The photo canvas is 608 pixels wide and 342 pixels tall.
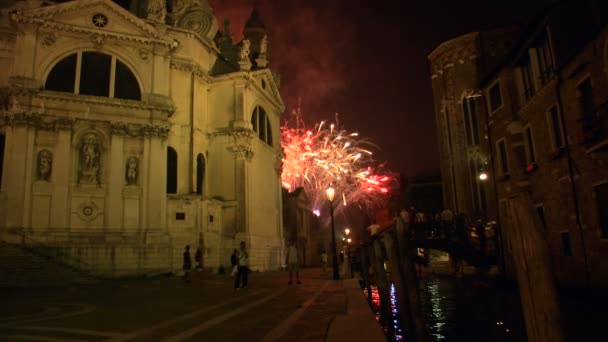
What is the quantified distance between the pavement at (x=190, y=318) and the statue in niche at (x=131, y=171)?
1164 centimetres

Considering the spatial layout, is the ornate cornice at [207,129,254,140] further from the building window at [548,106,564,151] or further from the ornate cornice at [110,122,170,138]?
the building window at [548,106,564,151]

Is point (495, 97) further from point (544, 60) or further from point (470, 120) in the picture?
point (470, 120)

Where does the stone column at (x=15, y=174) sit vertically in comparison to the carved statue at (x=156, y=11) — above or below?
below

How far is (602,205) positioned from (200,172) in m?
24.6

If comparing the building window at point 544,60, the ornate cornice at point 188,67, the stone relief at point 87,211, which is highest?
the ornate cornice at point 188,67

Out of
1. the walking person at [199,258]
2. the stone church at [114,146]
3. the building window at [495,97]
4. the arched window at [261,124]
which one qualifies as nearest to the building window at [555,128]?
the building window at [495,97]

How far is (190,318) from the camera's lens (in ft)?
29.8

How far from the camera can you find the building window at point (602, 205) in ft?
42.1

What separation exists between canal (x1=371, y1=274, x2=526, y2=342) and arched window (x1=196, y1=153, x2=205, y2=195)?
1832cm

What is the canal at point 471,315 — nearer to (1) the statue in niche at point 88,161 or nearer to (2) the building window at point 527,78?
(2) the building window at point 527,78

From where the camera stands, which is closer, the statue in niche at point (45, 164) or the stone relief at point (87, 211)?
the statue in niche at point (45, 164)

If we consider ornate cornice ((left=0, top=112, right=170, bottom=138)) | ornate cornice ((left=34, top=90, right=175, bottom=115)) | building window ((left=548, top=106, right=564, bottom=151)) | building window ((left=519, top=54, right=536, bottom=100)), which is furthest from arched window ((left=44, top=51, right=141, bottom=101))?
building window ((left=548, top=106, right=564, bottom=151))

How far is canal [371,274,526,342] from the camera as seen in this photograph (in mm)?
8706

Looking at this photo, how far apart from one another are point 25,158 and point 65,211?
348cm
